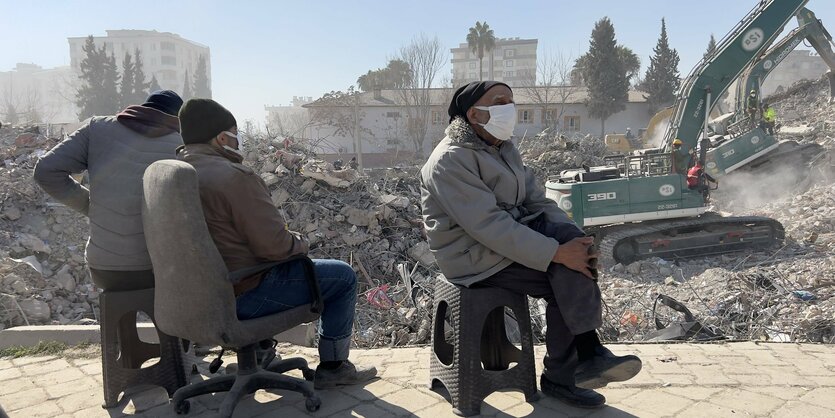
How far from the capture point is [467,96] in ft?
10.3

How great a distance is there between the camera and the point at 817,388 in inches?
122

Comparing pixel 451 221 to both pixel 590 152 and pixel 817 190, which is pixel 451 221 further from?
pixel 590 152

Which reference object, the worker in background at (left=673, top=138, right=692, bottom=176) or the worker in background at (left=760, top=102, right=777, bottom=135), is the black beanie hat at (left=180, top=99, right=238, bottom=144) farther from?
the worker in background at (left=760, top=102, right=777, bottom=135)

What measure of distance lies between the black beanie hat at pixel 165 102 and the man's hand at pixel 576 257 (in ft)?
7.69

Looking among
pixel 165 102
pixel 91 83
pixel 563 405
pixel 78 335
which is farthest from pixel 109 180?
pixel 91 83

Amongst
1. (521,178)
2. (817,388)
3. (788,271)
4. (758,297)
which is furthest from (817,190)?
(521,178)

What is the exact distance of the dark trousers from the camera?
269 cm

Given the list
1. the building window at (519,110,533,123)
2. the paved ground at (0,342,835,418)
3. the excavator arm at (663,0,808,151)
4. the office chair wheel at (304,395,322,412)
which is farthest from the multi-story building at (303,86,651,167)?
the office chair wheel at (304,395,322,412)

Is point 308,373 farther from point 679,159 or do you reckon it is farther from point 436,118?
point 436,118

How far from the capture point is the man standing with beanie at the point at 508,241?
2.71 m

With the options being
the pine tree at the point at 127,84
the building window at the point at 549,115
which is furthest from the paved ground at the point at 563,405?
the pine tree at the point at 127,84

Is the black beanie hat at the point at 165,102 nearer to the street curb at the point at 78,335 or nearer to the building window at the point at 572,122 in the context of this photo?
the street curb at the point at 78,335

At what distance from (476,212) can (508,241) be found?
21 cm

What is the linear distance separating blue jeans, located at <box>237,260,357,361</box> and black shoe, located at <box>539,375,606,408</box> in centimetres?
113
